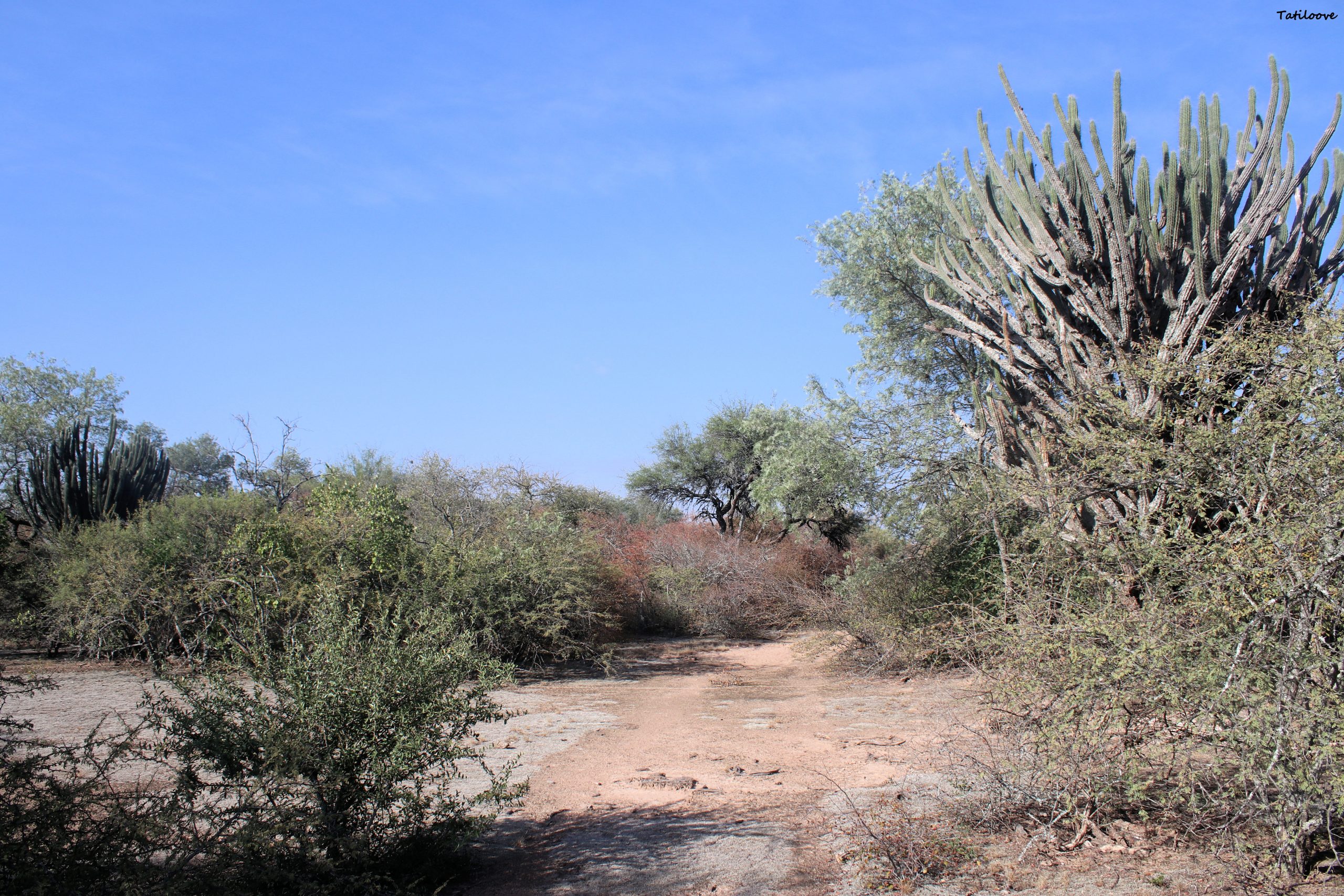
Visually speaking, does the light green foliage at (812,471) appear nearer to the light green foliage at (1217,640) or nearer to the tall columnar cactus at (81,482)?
the light green foliage at (1217,640)

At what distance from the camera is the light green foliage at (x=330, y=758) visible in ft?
14.7

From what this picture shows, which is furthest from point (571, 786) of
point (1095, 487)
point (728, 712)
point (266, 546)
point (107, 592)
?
point (107, 592)

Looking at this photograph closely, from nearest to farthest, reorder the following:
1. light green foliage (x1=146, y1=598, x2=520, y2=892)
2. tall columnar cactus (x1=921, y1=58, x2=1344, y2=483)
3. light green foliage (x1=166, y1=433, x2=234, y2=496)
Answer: light green foliage (x1=146, y1=598, x2=520, y2=892) → tall columnar cactus (x1=921, y1=58, x2=1344, y2=483) → light green foliage (x1=166, y1=433, x2=234, y2=496)

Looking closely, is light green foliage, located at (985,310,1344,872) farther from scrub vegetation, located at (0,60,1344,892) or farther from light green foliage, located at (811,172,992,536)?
light green foliage, located at (811,172,992,536)

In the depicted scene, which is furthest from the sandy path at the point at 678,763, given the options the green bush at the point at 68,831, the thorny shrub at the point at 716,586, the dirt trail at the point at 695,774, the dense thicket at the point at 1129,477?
the thorny shrub at the point at 716,586

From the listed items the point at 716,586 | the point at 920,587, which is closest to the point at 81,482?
the point at 716,586

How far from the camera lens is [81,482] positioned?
1911 centimetres

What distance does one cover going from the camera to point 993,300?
1095 cm

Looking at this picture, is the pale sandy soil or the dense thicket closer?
the dense thicket

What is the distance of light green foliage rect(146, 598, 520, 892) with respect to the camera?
4.47m

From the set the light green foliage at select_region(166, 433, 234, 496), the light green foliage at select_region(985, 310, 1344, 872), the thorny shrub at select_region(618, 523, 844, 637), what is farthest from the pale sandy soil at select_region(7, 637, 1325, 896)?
the light green foliage at select_region(166, 433, 234, 496)

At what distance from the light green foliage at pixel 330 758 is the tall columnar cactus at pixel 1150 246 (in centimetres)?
676

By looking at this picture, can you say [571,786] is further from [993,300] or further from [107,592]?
[107,592]

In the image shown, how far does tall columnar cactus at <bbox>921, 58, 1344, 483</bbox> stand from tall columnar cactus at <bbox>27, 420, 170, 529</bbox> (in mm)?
16994
